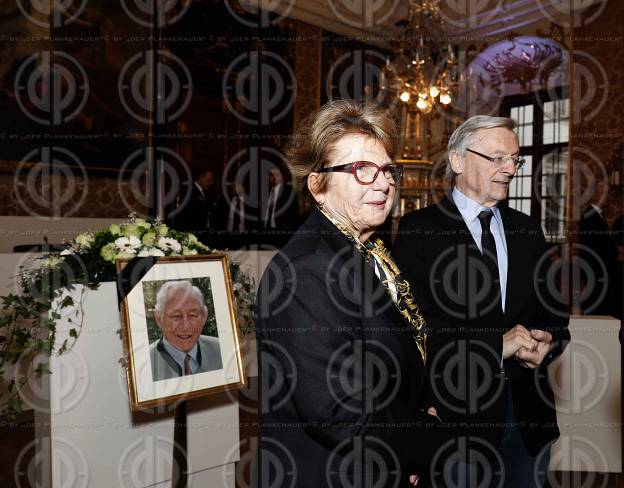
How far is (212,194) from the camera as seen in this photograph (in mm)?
7801

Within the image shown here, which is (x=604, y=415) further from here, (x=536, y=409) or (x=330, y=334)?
(x=330, y=334)

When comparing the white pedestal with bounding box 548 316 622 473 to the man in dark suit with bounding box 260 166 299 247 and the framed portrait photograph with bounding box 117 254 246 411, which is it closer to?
the framed portrait photograph with bounding box 117 254 246 411

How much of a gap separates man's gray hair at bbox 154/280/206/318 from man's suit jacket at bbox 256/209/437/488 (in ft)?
2.35

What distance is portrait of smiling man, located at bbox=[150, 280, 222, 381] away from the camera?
1.88 metres

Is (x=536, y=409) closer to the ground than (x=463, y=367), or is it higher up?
closer to the ground

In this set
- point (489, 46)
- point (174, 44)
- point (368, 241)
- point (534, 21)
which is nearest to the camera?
point (368, 241)

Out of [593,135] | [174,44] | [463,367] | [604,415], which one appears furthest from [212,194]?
[463,367]

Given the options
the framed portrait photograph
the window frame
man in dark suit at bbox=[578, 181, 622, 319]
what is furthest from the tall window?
A: the framed portrait photograph

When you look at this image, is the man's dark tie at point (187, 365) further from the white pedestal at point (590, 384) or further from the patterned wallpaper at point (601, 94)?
the patterned wallpaper at point (601, 94)

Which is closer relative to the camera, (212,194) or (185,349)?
(185,349)

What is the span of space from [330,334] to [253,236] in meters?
6.77

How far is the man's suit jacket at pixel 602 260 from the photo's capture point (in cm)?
634

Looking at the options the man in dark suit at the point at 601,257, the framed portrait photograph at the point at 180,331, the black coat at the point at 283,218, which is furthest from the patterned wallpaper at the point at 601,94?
the framed portrait photograph at the point at 180,331

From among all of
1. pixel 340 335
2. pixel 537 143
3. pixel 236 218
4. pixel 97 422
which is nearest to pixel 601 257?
pixel 537 143
